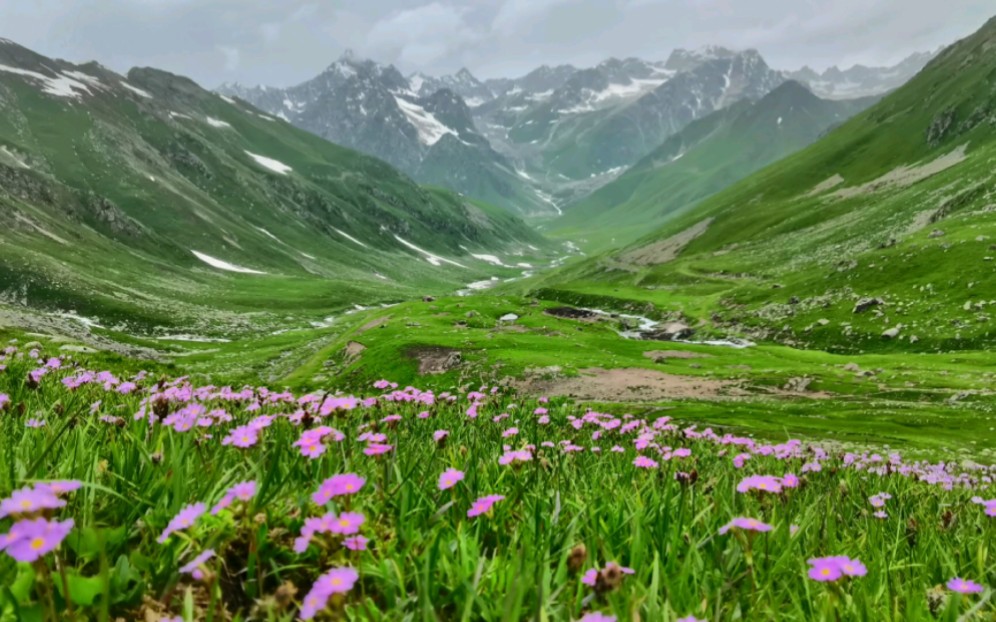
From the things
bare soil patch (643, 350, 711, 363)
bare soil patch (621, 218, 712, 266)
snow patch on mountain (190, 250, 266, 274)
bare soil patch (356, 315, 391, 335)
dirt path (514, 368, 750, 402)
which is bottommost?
bare soil patch (643, 350, 711, 363)

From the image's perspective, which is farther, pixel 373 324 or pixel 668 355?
pixel 373 324

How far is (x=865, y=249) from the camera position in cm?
10238

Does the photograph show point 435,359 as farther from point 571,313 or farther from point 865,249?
point 865,249

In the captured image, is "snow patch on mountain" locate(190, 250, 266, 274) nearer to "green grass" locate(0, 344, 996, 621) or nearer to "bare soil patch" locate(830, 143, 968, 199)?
"bare soil patch" locate(830, 143, 968, 199)

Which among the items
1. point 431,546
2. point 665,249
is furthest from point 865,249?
point 431,546

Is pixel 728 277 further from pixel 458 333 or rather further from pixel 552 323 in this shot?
pixel 458 333

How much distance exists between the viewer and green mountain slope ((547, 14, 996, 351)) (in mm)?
67812

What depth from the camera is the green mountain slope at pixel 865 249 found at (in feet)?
222

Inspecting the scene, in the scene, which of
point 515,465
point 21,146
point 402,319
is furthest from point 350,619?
point 21,146

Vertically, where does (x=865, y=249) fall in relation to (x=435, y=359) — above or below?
above

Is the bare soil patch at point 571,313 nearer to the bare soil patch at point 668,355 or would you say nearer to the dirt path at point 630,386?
the bare soil patch at point 668,355

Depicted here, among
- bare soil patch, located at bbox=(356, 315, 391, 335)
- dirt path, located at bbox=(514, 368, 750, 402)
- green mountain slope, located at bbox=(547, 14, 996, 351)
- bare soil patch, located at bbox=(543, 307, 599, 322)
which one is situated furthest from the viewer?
bare soil patch, located at bbox=(543, 307, 599, 322)

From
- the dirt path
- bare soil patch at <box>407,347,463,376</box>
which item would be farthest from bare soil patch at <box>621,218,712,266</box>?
the dirt path

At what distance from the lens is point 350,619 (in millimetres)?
2344
